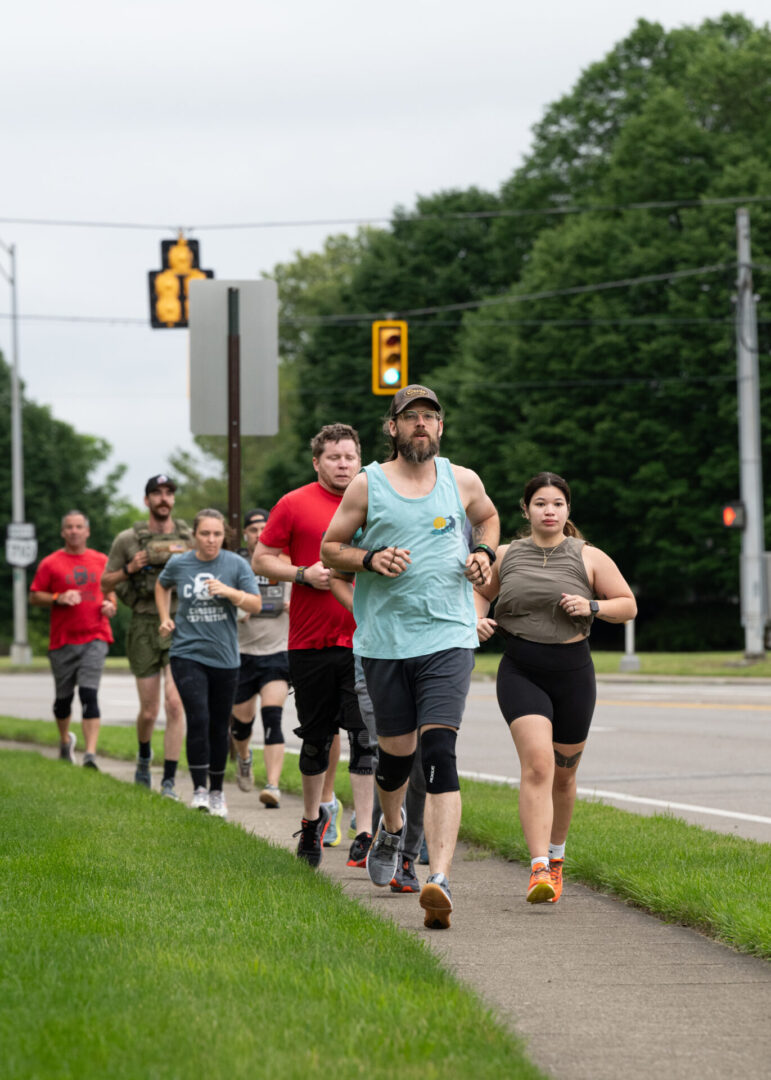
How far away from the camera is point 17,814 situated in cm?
942

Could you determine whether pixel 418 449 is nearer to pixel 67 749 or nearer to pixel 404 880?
pixel 404 880

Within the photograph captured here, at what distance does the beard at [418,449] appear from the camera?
690 centimetres

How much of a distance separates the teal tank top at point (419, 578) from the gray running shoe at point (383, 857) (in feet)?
3.09

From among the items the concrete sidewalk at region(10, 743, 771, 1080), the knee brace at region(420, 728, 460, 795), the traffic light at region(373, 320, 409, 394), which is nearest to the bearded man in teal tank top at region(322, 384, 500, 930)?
the knee brace at region(420, 728, 460, 795)

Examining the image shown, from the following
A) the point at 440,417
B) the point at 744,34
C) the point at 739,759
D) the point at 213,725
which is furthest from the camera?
the point at 744,34

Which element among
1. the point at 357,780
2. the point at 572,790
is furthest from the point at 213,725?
the point at 572,790

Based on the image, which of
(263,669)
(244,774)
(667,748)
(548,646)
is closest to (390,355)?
(667,748)

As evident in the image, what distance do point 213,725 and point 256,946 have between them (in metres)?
5.07

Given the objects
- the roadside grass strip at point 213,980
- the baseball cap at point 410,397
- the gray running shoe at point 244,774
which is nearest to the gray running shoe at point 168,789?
the gray running shoe at point 244,774

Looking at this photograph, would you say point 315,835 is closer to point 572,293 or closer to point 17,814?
point 17,814

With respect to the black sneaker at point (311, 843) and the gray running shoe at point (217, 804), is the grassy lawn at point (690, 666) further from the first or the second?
the black sneaker at point (311, 843)

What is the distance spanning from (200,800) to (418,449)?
4282 millimetres

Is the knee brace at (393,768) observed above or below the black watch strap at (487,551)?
below

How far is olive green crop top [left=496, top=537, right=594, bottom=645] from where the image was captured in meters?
7.36
